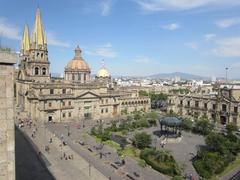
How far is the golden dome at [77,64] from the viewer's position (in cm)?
7225

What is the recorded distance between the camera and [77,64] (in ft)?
239

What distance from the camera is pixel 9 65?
438 inches

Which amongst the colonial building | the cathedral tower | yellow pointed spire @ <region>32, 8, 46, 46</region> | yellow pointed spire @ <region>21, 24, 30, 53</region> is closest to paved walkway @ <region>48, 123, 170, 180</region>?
the cathedral tower

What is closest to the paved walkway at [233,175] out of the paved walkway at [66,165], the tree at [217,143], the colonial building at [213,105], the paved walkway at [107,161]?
the tree at [217,143]

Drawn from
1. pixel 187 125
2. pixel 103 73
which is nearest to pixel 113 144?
pixel 187 125

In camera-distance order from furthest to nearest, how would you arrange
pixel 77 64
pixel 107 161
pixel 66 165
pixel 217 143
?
pixel 77 64 < pixel 217 143 < pixel 107 161 < pixel 66 165

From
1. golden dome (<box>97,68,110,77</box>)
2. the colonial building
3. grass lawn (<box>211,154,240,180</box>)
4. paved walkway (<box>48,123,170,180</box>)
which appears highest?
golden dome (<box>97,68,110,77</box>)

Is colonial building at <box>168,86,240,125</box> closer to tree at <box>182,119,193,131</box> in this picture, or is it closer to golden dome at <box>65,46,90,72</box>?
tree at <box>182,119,193,131</box>

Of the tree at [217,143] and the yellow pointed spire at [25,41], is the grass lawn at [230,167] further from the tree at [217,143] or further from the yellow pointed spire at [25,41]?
the yellow pointed spire at [25,41]

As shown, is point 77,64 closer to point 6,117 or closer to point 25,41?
point 25,41

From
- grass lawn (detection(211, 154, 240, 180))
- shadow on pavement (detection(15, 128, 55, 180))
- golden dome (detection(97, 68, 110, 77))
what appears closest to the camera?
shadow on pavement (detection(15, 128, 55, 180))

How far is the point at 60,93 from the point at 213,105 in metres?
38.2

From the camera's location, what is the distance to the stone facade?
10.9m

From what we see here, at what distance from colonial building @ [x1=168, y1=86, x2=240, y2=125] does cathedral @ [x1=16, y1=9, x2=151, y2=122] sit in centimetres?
1386
